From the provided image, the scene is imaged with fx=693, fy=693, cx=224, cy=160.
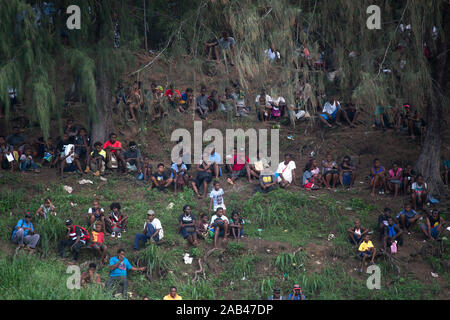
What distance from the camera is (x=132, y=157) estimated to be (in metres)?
17.8

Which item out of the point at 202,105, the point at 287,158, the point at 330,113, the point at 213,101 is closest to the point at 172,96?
the point at 202,105

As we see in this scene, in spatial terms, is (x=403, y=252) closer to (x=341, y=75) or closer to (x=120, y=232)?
(x=341, y=75)

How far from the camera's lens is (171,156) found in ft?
61.7

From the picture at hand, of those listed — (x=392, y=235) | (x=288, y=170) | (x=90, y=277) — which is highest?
(x=288, y=170)

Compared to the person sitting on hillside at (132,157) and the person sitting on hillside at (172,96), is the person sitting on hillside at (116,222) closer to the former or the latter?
the person sitting on hillside at (132,157)

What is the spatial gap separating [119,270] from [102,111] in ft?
18.3

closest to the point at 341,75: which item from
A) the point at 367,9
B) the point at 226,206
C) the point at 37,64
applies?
the point at 367,9

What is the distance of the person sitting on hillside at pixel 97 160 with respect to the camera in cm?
1750

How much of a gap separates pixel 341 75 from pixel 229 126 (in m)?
4.52

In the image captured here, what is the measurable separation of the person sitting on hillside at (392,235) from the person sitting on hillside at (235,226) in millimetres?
3161

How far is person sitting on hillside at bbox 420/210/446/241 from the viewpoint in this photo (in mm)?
15539

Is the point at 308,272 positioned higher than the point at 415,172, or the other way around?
the point at 415,172

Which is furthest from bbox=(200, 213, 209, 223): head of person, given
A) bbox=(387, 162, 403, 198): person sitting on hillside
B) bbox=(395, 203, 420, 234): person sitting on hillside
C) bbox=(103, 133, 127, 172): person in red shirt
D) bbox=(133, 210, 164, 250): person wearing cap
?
bbox=(387, 162, 403, 198): person sitting on hillside

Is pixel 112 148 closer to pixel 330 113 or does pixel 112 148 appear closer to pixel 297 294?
pixel 330 113
